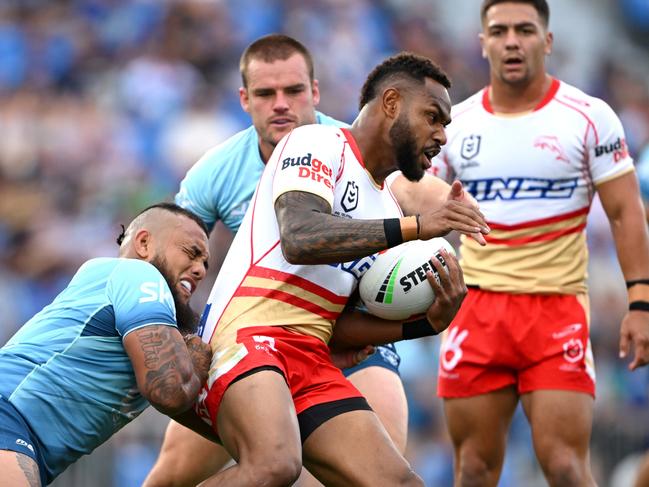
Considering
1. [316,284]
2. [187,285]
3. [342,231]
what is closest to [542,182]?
[316,284]

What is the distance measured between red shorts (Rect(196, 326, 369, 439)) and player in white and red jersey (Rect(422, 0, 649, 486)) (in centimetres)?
186

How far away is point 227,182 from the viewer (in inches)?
287

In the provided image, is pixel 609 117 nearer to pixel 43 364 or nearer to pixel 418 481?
pixel 418 481

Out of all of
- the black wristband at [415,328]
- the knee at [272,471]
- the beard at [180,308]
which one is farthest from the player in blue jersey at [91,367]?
the black wristband at [415,328]

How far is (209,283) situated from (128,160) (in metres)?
1.84

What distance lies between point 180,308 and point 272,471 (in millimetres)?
1059

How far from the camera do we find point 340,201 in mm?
5871

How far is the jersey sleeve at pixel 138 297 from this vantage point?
541 cm

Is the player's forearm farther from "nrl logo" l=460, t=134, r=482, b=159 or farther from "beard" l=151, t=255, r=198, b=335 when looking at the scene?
"beard" l=151, t=255, r=198, b=335

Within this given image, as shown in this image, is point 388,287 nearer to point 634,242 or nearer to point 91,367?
point 91,367

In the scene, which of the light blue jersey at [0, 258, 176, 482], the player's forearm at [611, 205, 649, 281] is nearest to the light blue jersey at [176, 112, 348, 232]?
the light blue jersey at [0, 258, 176, 482]

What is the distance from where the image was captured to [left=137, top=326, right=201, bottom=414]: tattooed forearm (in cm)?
538

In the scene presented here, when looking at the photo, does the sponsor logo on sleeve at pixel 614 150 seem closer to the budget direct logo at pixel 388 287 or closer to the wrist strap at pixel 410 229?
the budget direct logo at pixel 388 287

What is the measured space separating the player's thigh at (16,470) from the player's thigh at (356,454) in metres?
1.22
